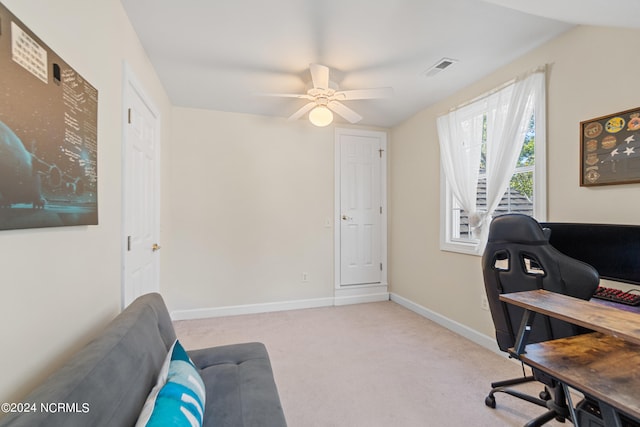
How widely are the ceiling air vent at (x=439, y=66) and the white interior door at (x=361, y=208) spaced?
1.49 m

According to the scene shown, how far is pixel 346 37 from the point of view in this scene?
2037 millimetres

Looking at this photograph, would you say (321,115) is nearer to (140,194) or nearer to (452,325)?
(140,194)

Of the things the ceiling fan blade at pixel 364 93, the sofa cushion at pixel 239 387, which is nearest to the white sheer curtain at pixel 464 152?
the ceiling fan blade at pixel 364 93

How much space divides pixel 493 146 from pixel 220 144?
2.99 metres

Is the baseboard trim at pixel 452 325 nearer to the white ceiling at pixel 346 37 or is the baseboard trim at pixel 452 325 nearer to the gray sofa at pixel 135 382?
the gray sofa at pixel 135 382

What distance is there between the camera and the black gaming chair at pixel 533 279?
4.37ft

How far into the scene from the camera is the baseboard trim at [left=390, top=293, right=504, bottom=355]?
2571 mm

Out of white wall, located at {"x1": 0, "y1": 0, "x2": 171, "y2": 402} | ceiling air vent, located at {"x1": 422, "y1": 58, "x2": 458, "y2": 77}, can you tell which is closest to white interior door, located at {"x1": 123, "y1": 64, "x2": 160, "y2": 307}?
white wall, located at {"x1": 0, "y1": 0, "x2": 171, "y2": 402}

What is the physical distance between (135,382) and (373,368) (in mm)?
1843

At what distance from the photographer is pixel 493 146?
2479 millimetres

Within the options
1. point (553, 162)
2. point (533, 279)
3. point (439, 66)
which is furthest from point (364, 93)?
point (533, 279)

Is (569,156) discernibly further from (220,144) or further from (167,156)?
(167,156)

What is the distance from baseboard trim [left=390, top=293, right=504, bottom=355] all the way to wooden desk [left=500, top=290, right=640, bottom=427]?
152 centimetres

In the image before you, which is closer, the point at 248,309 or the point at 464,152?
the point at 464,152
